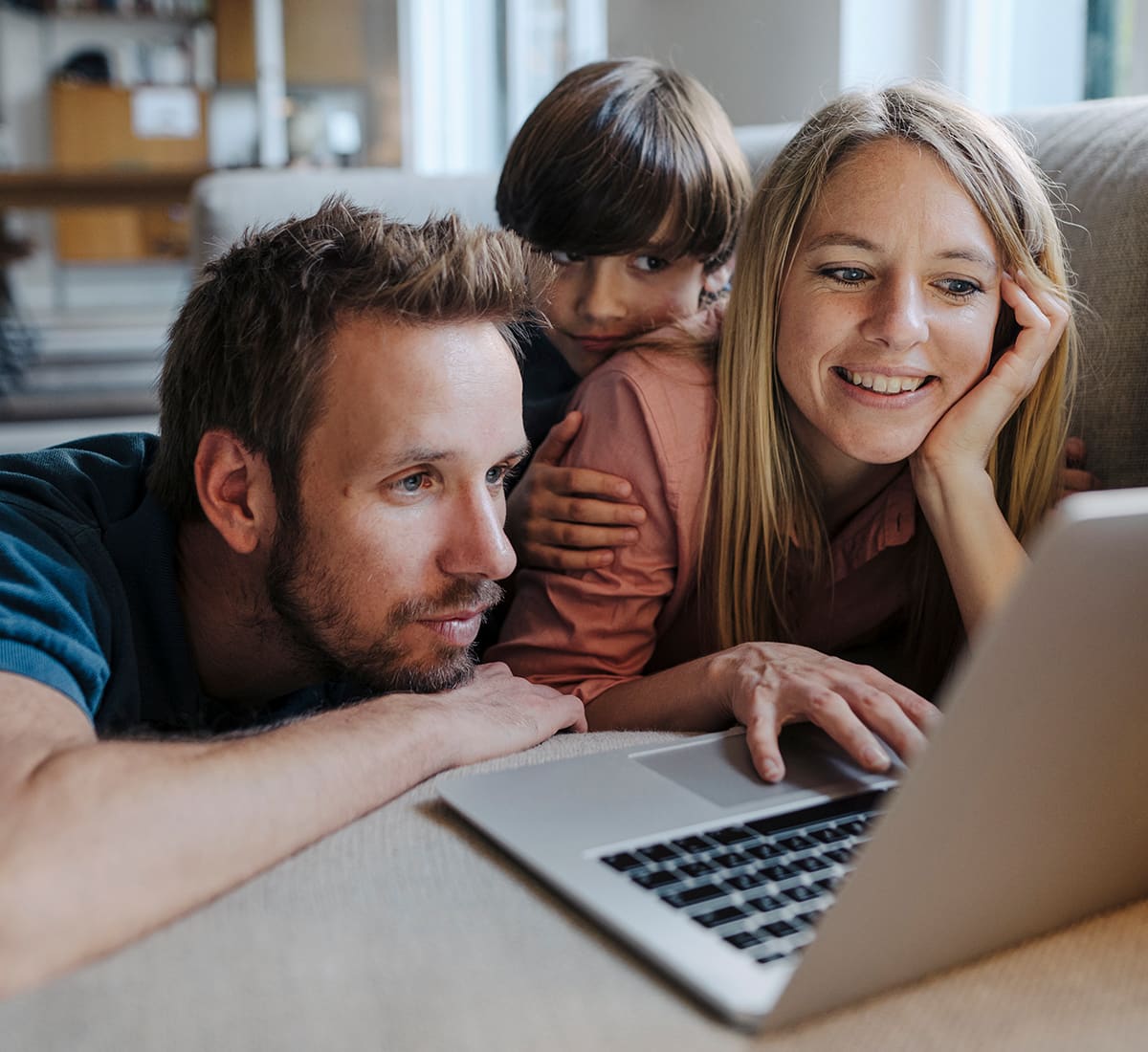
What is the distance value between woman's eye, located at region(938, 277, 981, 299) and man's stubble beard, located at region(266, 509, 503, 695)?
0.48 metres

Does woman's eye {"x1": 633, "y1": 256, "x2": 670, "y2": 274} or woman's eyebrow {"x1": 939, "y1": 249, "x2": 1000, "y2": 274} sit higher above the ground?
woman's eyebrow {"x1": 939, "y1": 249, "x2": 1000, "y2": 274}

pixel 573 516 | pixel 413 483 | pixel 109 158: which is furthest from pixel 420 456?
pixel 109 158

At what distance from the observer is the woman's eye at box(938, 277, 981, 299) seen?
3.74 feet

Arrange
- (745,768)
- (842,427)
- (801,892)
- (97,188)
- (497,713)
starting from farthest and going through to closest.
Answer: (97,188), (842,427), (497,713), (745,768), (801,892)

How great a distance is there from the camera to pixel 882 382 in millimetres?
1144

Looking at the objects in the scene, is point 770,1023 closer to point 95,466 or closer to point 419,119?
point 95,466

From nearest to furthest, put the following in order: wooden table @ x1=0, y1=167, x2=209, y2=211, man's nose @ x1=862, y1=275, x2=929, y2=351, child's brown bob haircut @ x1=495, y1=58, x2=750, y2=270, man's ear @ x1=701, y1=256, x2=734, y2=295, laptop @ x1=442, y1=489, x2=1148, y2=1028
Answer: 1. laptop @ x1=442, y1=489, x2=1148, y2=1028
2. man's nose @ x1=862, y1=275, x2=929, y2=351
3. child's brown bob haircut @ x1=495, y1=58, x2=750, y2=270
4. man's ear @ x1=701, y1=256, x2=734, y2=295
5. wooden table @ x1=0, y1=167, x2=209, y2=211

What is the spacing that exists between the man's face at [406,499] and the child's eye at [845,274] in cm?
32

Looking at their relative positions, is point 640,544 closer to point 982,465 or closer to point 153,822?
point 982,465

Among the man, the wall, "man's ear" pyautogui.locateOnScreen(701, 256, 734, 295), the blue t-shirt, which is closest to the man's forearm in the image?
the man

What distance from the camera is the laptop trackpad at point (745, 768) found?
2.57 ft

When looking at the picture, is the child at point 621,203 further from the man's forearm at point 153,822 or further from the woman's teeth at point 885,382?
the man's forearm at point 153,822

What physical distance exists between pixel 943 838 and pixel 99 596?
2.21ft

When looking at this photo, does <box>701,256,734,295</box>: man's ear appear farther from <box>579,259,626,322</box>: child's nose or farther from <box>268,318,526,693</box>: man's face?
<box>268,318,526,693</box>: man's face
